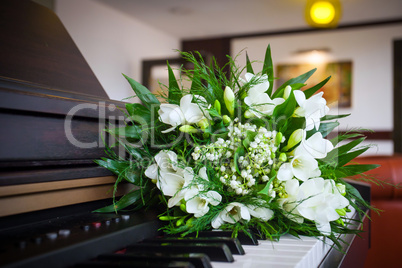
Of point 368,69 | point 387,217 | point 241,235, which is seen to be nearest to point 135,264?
point 241,235

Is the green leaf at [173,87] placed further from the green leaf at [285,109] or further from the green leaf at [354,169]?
the green leaf at [354,169]

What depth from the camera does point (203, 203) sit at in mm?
886

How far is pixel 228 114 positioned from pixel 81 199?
40cm

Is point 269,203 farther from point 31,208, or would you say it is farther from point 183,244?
point 31,208

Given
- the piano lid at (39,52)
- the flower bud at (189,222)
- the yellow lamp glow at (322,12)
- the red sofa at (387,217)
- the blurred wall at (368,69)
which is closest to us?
the flower bud at (189,222)

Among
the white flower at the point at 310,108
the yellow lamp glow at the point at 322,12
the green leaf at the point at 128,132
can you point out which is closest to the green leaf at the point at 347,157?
the white flower at the point at 310,108

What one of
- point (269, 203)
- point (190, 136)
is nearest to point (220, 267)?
point (269, 203)

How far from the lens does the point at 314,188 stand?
2.97 feet

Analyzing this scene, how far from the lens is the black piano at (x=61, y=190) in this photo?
65 centimetres

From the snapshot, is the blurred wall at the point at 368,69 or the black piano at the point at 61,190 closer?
the black piano at the point at 61,190

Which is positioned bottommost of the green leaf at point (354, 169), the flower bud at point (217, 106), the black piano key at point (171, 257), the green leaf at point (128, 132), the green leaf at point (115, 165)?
the black piano key at point (171, 257)

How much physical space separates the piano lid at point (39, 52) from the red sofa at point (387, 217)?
4.93 ft

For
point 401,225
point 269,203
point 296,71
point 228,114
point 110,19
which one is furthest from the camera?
point 296,71

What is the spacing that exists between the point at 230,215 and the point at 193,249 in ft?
0.64
